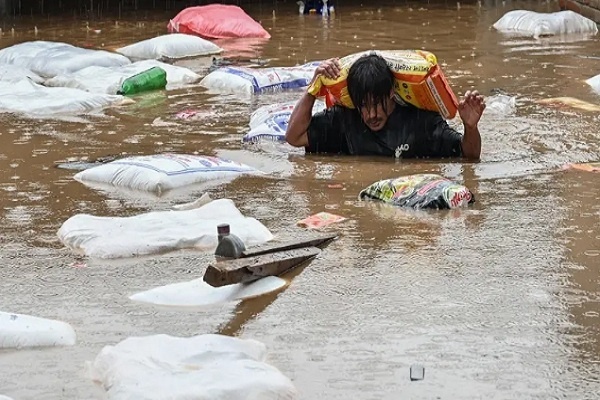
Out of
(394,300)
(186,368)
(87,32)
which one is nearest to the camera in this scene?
(186,368)

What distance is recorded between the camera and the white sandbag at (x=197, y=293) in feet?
14.2

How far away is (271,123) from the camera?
24.4ft

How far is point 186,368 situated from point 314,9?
12.0m

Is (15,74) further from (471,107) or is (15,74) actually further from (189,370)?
(189,370)

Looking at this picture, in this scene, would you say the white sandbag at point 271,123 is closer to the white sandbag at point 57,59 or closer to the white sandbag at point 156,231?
the white sandbag at point 156,231

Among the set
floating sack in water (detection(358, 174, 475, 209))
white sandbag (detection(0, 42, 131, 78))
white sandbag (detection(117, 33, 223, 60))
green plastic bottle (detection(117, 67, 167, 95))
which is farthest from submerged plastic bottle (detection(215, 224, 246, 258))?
white sandbag (detection(117, 33, 223, 60))

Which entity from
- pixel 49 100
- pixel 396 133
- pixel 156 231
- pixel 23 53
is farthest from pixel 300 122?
pixel 23 53

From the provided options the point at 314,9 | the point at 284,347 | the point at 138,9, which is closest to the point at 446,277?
the point at 284,347

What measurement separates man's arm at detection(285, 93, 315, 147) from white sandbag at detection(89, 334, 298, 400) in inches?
118

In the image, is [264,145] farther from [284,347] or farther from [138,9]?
[138,9]

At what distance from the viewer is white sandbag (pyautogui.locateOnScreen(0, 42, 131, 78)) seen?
10.4 m

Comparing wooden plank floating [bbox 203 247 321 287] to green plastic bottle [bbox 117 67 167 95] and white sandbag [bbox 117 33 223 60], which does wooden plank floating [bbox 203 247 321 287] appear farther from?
white sandbag [bbox 117 33 223 60]

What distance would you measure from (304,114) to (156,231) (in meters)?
1.85

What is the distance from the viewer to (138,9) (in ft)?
52.4
